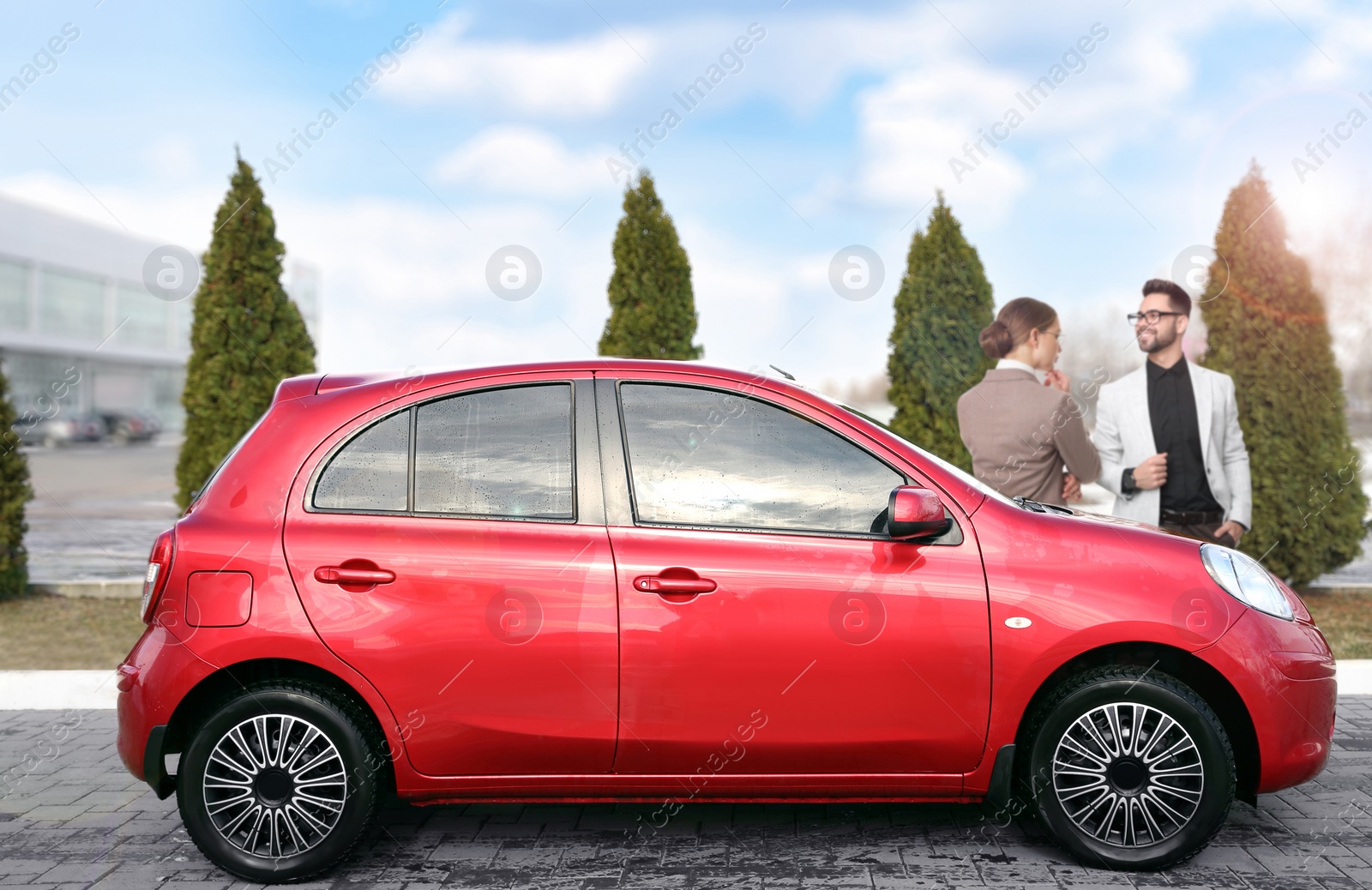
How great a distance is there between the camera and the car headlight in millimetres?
3770

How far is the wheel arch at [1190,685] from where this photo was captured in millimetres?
3707

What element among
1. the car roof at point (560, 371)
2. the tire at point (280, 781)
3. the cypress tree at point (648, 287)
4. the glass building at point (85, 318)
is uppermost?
the glass building at point (85, 318)

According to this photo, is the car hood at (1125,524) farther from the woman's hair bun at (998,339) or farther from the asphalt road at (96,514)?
the asphalt road at (96,514)

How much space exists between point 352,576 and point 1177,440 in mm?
4092

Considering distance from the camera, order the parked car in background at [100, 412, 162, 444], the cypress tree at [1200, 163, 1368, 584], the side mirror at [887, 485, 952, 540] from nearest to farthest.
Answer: the side mirror at [887, 485, 952, 540]
the cypress tree at [1200, 163, 1368, 584]
the parked car in background at [100, 412, 162, 444]

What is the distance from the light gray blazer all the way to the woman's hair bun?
0.72m

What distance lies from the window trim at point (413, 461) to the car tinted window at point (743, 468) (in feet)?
0.65

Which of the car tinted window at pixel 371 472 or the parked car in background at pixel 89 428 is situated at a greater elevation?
the car tinted window at pixel 371 472

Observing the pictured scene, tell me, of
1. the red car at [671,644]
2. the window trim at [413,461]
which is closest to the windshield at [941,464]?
the red car at [671,644]

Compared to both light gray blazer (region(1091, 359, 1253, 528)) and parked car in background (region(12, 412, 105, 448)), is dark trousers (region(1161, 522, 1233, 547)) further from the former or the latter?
parked car in background (region(12, 412, 105, 448))

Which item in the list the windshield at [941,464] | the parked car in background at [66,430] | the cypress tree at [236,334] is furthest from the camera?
the parked car in background at [66,430]

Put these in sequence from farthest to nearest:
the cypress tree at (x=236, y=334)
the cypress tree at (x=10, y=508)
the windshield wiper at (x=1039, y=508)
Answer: the cypress tree at (x=236, y=334), the cypress tree at (x=10, y=508), the windshield wiper at (x=1039, y=508)

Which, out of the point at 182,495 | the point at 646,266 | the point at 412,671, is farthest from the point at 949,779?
the point at 182,495

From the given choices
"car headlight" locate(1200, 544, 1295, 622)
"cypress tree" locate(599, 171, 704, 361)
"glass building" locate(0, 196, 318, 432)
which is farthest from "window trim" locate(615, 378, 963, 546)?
"glass building" locate(0, 196, 318, 432)
